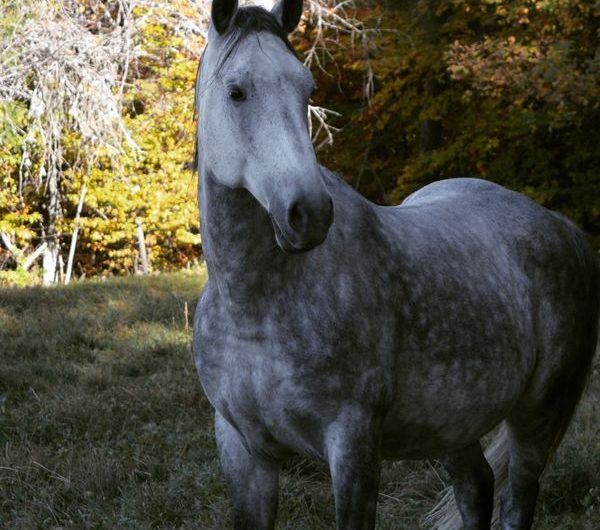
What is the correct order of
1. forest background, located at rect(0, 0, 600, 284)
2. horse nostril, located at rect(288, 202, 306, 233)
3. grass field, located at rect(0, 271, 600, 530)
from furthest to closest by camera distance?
1. forest background, located at rect(0, 0, 600, 284)
2. grass field, located at rect(0, 271, 600, 530)
3. horse nostril, located at rect(288, 202, 306, 233)

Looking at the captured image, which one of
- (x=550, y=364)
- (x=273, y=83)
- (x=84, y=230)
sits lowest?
(x=84, y=230)

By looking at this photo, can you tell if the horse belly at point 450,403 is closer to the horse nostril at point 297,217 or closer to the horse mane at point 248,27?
the horse nostril at point 297,217

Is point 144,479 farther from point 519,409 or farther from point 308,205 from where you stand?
point 308,205

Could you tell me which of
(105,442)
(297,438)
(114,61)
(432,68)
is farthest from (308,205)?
(432,68)

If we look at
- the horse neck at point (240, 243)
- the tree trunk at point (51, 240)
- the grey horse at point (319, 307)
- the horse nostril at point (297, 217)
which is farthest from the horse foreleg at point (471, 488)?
the tree trunk at point (51, 240)

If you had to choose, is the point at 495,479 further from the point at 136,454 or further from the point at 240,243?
the point at 136,454

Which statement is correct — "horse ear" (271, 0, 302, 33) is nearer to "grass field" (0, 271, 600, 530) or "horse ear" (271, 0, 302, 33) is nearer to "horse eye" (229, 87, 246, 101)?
"horse eye" (229, 87, 246, 101)

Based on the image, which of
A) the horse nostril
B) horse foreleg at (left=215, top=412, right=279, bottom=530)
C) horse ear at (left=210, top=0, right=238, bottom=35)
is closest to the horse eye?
horse ear at (left=210, top=0, right=238, bottom=35)

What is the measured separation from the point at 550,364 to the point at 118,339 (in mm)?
4505

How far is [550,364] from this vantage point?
3.07 metres

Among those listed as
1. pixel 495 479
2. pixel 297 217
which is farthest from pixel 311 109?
pixel 297 217

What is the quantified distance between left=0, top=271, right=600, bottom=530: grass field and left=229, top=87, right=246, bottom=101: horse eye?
210 cm

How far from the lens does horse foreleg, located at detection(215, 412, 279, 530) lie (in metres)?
2.55

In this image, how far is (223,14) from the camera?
2135 mm
